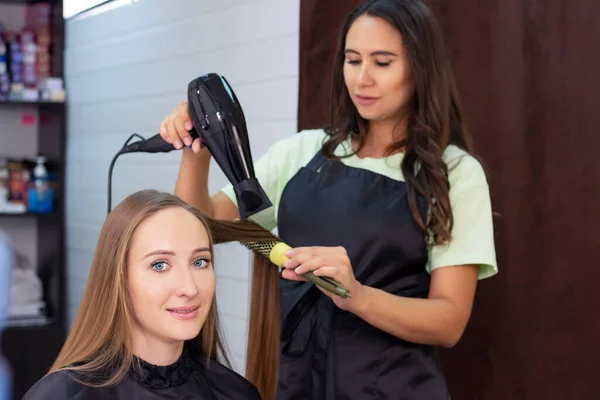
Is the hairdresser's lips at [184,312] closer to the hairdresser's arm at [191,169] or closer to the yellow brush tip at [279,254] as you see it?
the yellow brush tip at [279,254]

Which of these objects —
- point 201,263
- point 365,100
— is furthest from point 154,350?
point 365,100

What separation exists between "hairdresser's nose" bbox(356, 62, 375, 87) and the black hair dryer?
33cm

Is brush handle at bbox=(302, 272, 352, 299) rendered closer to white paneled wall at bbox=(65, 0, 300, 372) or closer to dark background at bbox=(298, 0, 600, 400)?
dark background at bbox=(298, 0, 600, 400)

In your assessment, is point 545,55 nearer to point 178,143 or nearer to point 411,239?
point 411,239

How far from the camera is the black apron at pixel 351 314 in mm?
1871

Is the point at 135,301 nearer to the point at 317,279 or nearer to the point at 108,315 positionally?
the point at 108,315

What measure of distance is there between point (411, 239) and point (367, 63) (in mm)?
403

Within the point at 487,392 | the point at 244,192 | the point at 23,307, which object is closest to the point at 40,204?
the point at 23,307

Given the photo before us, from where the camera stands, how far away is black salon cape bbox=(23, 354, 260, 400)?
1574 mm

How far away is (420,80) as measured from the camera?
191 centimetres

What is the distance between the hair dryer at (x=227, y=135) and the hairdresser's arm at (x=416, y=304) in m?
0.16

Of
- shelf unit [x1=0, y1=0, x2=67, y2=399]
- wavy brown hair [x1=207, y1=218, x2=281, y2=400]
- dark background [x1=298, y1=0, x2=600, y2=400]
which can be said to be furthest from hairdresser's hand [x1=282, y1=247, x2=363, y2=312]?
shelf unit [x1=0, y1=0, x2=67, y2=399]

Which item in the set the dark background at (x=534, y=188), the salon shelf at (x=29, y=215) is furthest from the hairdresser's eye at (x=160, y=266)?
the salon shelf at (x=29, y=215)

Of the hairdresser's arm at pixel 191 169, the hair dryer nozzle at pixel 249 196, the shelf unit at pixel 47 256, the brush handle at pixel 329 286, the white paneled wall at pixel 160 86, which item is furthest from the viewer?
the shelf unit at pixel 47 256
